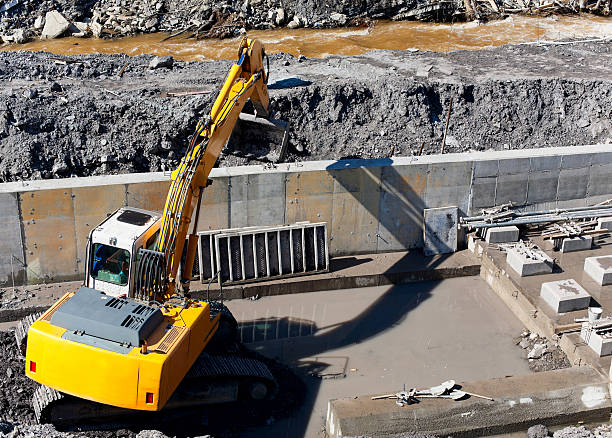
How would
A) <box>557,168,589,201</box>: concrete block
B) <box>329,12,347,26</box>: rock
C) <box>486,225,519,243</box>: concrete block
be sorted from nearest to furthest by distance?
<box>486,225,519,243</box>: concrete block, <box>557,168,589,201</box>: concrete block, <box>329,12,347,26</box>: rock

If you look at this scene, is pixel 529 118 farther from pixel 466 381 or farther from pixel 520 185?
pixel 466 381

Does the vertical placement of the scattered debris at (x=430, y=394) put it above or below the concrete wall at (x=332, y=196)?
below

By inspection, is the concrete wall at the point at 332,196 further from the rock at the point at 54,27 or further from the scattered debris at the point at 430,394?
the rock at the point at 54,27

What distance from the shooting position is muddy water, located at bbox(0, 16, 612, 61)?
2361 cm

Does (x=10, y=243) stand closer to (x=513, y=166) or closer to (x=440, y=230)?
(x=440, y=230)

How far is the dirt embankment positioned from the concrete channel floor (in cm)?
359

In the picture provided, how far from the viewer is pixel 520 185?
45.7 feet

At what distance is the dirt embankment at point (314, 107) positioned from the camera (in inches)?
561

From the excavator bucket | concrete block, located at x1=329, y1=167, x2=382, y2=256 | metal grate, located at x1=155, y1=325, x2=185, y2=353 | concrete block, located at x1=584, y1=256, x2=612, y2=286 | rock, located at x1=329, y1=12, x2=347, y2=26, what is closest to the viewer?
metal grate, located at x1=155, y1=325, x2=185, y2=353

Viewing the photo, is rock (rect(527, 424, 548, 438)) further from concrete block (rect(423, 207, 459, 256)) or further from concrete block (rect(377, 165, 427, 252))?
concrete block (rect(377, 165, 427, 252))

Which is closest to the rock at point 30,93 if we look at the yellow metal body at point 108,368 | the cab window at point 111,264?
the cab window at point 111,264

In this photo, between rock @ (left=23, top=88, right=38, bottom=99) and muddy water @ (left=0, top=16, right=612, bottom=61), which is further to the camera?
muddy water @ (left=0, top=16, right=612, bottom=61)

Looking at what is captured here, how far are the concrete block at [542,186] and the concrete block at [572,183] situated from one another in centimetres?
12

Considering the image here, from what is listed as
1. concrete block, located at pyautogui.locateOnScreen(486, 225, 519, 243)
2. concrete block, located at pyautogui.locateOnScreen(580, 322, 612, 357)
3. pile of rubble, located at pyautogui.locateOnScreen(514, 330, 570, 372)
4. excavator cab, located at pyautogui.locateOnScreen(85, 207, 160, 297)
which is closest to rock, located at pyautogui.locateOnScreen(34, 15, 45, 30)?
excavator cab, located at pyautogui.locateOnScreen(85, 207, 160, 297)
